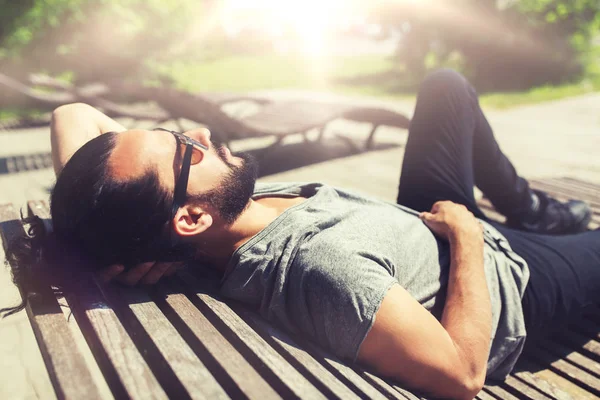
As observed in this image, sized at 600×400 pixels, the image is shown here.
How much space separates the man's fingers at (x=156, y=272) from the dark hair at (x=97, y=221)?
1.7 inches

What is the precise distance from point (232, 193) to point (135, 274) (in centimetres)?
45

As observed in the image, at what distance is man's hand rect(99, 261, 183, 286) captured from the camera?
1764 mm

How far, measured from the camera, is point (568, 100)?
1130 centimetres

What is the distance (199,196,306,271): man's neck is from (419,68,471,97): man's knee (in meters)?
1.34

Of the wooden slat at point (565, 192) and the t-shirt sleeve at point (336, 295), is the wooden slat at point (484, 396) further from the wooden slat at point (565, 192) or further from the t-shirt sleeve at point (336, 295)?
the wooden slat at point (565, 192)

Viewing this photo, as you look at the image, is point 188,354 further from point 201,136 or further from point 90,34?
point 90,34

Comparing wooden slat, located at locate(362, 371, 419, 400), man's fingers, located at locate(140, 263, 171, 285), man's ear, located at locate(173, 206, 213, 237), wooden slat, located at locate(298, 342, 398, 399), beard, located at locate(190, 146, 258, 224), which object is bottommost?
wooden slat, located at locate(362, 371, 419, 400)

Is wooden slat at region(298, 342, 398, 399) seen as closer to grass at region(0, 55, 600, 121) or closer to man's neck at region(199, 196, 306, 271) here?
man's neck at region(199, 196, 306, 271)

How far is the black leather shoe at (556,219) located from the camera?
10.2 feet

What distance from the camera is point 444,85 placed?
2.83 meters

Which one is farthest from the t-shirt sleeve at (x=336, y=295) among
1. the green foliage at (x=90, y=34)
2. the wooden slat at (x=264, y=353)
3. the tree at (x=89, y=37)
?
the green foliage at (x=90, y=34)

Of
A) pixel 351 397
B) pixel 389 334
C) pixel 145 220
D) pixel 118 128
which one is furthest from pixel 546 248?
pixel 118 128

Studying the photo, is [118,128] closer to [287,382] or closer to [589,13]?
[287,382]

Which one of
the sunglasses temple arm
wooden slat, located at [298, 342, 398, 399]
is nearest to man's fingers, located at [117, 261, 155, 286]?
the sunglasses temple arm
